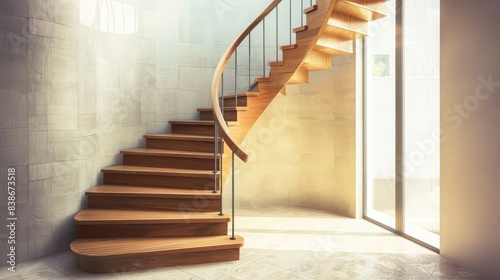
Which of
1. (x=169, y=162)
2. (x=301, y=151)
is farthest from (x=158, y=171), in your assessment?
(x=301, y=151)

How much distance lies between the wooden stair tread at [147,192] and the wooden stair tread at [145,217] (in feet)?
0.49

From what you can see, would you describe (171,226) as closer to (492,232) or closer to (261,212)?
(261,212)

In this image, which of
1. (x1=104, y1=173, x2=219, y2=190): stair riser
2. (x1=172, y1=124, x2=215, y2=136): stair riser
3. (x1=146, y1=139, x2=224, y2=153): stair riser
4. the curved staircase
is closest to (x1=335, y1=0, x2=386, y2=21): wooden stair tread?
the curved staircase

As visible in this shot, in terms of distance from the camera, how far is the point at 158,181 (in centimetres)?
367

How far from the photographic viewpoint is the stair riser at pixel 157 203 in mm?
3367

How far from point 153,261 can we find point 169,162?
3.97ft

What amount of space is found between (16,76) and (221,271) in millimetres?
2270

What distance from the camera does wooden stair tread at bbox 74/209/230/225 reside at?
123 inches

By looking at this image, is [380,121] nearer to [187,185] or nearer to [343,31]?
[343,31]

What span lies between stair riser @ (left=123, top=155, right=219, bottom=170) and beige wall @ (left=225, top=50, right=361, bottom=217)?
4.52 ft

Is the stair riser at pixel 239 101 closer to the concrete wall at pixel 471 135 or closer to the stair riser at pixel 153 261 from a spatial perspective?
the stair riser at pixel 153 261

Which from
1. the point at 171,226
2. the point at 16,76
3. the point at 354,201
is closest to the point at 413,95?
the point at 354,201

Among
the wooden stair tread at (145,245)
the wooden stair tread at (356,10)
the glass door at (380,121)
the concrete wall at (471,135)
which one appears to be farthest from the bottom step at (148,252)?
the wooden stair tread at (356,10)

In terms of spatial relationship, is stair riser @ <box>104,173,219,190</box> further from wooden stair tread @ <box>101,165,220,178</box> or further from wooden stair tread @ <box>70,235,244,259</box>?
wooden stair tread @ <box>70,235,244,259</box>
